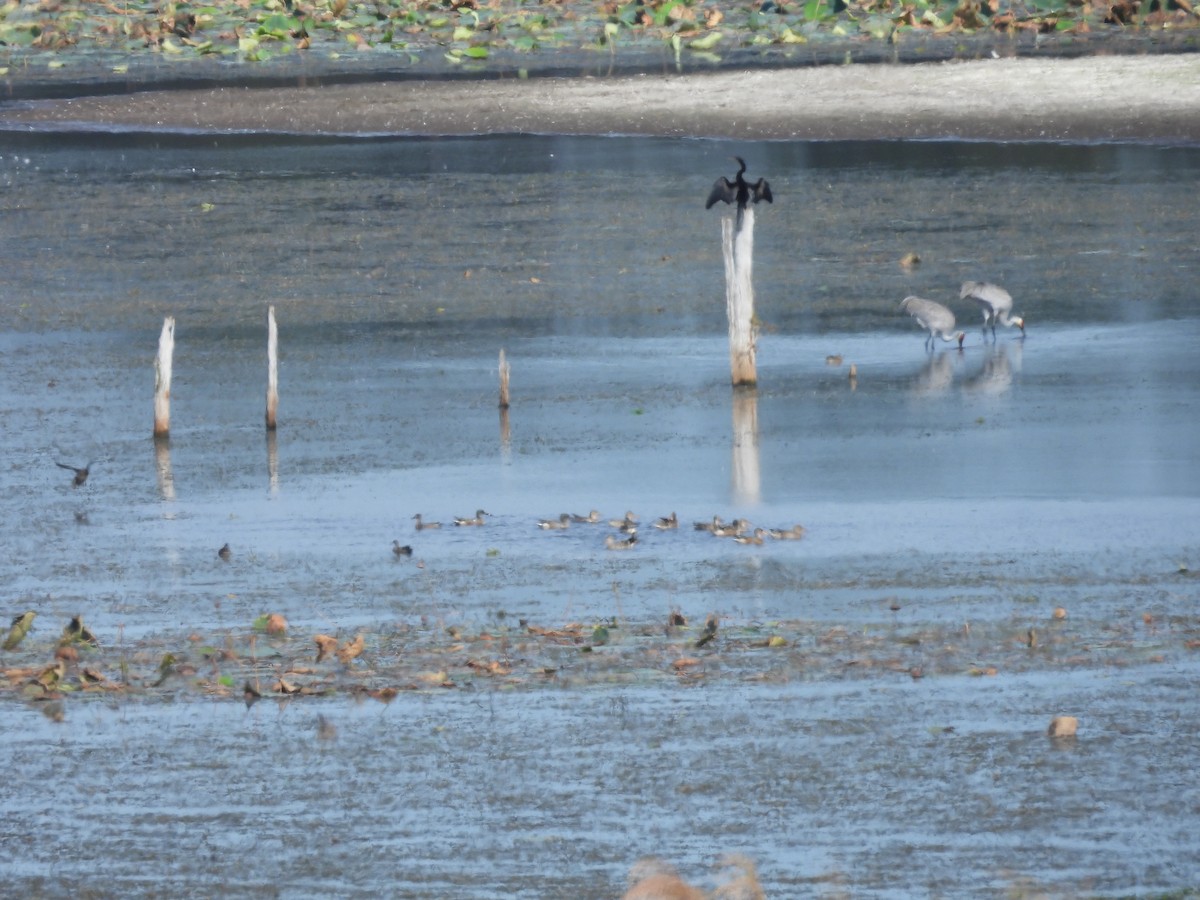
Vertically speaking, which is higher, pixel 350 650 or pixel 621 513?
pixel 350 650

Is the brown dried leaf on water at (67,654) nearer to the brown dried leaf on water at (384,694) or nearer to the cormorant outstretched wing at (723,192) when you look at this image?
the brown dried leaf on water at (384,694)

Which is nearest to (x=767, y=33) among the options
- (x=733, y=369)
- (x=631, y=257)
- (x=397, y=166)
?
(x=397, y=166)

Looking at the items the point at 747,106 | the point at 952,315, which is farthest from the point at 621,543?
the point at 747,106

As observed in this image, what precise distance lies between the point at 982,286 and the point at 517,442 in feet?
17.9

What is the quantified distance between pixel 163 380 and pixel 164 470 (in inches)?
34.7

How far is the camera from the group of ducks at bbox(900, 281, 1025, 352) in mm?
21000

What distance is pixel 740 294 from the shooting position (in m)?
18.9

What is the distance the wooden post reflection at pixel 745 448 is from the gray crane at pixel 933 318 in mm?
2225

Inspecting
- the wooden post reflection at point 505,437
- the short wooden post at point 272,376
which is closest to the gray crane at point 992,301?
the wooden post reflection at point 505,437

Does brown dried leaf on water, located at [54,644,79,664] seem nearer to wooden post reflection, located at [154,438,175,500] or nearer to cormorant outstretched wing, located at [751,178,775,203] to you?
wooden post reflection, located at [154,438,175,500]

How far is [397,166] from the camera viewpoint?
34.4m

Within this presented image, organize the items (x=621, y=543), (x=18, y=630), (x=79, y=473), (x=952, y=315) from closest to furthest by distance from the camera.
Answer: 1. (x=18, y=630)
2. (x=621, y=543)
3. (x=79, y=473)
4. (x=952, y=315)

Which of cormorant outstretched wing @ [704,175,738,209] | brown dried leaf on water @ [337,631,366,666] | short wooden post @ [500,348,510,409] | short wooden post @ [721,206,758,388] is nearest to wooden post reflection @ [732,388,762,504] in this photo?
short wooden post @ [721,206,758,388]

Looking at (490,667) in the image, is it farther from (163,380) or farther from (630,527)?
(163,380)
